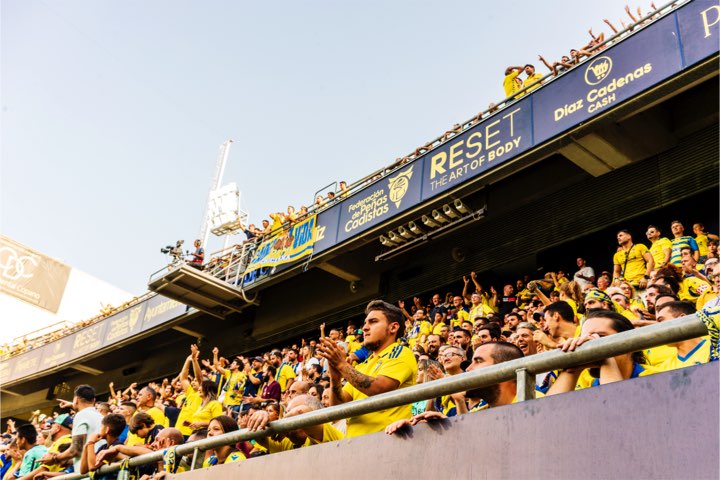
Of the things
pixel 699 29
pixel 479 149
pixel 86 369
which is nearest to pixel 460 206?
pixel 479 149

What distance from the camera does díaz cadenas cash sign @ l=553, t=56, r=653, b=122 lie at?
10.0 metres

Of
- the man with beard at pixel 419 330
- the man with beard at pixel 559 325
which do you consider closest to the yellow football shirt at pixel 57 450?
the man with beard at pixel 559 325

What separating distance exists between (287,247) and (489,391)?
13.0 metres

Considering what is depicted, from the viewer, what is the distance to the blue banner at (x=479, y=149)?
37.8ft

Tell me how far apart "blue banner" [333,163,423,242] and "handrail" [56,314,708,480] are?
9.24 meters

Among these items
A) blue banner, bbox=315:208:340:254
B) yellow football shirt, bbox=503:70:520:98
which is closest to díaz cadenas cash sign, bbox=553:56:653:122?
yellow football shirt, bbox=503:70:520:98

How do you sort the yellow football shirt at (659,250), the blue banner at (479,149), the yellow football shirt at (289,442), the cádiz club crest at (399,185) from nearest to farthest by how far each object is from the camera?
the yellow football shirt at (289,442), the yellow football shirt at (659,250), the blue banner at (479,149), the cádiz club crest at (399,185)

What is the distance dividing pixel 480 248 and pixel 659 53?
6.05 m

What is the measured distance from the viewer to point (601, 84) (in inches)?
412

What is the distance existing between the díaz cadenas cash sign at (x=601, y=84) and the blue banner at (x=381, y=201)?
332 centimetres

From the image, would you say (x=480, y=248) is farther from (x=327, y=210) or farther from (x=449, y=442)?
(x=449, y=442)

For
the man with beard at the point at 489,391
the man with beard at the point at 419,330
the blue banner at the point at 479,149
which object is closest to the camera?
the man with beard at the point at 489,391

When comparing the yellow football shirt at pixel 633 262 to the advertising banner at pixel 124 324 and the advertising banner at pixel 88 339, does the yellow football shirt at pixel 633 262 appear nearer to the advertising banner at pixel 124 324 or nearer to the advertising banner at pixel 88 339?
the advertising banner at pixel 124 324

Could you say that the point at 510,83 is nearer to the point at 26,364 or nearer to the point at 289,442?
the point at 289,442
